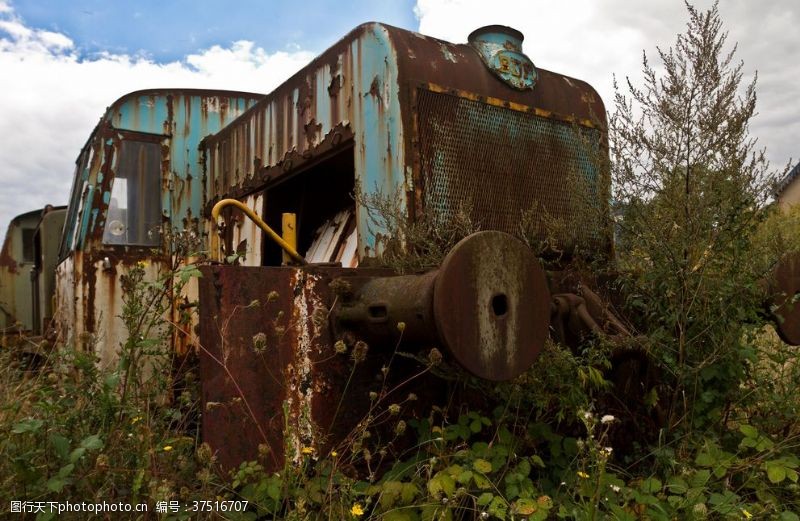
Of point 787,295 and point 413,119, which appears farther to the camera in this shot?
point 787,295

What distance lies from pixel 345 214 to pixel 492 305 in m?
1.48

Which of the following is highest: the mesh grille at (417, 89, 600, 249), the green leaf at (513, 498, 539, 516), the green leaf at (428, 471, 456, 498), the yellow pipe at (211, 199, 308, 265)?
the mesh grille at (417, 89, 600, 249)

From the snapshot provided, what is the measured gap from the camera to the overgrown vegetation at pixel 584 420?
5.45 feet

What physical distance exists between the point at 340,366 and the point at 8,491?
105cm

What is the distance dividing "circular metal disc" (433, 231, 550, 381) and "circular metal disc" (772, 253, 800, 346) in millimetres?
1352

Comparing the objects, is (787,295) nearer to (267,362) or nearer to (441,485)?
(441,485)

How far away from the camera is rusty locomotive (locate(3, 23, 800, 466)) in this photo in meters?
1.65

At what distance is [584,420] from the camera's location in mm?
1549

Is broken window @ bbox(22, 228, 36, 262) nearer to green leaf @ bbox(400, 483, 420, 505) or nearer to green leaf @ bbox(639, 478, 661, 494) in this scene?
green leaf @ bbox(400, 483, 420, 505)

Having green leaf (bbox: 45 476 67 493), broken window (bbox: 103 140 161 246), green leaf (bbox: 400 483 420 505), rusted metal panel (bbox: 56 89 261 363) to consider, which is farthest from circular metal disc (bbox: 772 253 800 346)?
broken window (bbox: 103 140 161 246)

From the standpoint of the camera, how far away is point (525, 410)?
2.10m

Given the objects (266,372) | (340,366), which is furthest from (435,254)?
(266,372)

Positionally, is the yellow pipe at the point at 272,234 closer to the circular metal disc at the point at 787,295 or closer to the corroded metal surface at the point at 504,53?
the corroded metal surface at the point at 504,53

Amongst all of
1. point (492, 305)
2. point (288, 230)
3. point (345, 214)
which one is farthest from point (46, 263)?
point (492, 305)
